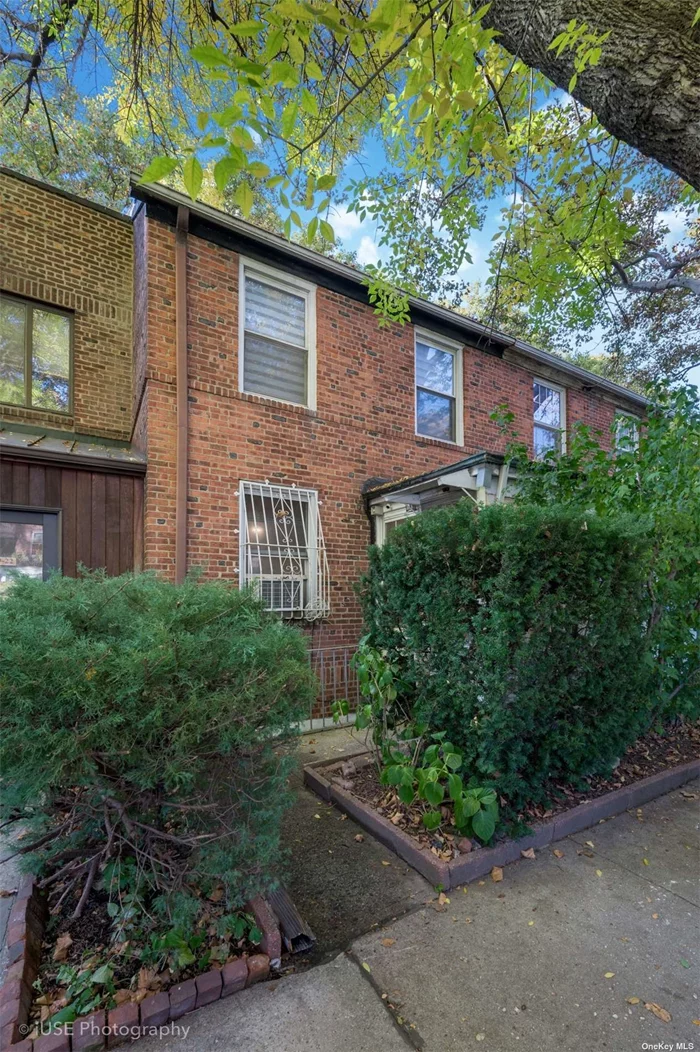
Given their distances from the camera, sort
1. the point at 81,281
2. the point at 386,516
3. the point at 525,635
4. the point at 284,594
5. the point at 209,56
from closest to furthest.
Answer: the point at 209,56 → the point at 525,635 → the point at 284,594 → the point at 81,281 → the point at 386,516

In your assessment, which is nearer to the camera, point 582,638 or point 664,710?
point 582,638

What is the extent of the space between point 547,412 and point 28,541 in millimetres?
9208

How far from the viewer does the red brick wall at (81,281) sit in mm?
6453

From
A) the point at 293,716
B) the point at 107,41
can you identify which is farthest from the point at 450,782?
the point at 107,41

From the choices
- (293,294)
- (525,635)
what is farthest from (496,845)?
(293,294)

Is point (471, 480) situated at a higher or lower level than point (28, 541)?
higher

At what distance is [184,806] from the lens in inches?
73.7

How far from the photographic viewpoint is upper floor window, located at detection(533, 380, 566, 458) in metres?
9.70

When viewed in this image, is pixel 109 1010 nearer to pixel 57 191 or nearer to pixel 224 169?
pixel 224 169

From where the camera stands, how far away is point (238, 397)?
6160mm

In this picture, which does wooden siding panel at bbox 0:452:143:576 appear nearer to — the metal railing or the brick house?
the brick house

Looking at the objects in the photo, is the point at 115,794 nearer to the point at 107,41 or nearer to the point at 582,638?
the point at 582,638

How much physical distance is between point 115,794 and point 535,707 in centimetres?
229

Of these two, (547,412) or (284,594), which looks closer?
(284,594)
